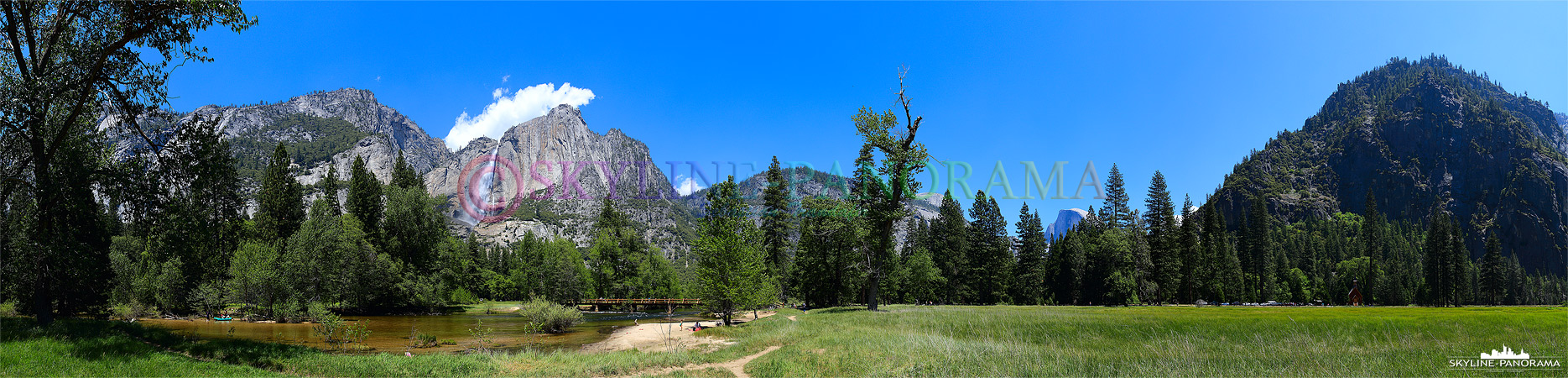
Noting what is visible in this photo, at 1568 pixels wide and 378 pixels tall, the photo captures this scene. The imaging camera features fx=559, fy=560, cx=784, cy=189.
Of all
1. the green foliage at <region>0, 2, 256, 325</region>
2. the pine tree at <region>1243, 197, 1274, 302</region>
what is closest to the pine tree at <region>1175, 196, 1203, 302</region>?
the pine tree at <region>1243, 197, 1274, 302</region>

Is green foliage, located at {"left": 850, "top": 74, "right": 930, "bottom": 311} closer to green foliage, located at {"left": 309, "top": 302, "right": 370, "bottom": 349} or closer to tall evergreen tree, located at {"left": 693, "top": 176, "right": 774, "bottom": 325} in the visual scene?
tall evergreen tree, located at {"left": 693, "top": 176, "right": 774, "bottom": 325}

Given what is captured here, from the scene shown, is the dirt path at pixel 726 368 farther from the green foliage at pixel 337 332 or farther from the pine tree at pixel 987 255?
the pine tree at pixel 987 255

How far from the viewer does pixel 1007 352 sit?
10680 millimetres

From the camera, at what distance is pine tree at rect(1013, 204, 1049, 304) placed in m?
60.0

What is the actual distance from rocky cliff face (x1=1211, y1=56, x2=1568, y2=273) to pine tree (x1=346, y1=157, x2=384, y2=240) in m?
159

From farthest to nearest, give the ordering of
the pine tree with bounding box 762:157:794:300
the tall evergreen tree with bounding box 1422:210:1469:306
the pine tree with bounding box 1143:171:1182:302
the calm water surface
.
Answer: the tall evergreen tree with bounding box 1422:210:1469:306
the pine tree with bounding box 1143:171:1182:302
the pine tree with bounding box 762:157:794:300
the calm water surface

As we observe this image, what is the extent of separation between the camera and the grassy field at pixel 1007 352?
343 inches

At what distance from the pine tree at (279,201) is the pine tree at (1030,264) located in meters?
66.6

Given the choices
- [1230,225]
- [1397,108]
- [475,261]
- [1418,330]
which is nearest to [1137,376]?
[1418,330]

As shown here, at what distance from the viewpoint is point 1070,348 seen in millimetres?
10883

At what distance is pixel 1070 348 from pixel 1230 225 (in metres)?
191

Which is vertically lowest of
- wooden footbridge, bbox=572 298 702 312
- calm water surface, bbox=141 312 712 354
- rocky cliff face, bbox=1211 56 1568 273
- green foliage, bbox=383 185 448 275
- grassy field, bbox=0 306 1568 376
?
wooden footbridge, bbox=572 298 702 312

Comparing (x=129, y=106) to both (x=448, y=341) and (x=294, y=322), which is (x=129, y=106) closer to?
(x=448, y=341)

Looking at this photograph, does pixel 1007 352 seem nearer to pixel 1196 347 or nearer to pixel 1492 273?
pixel 1196 347
